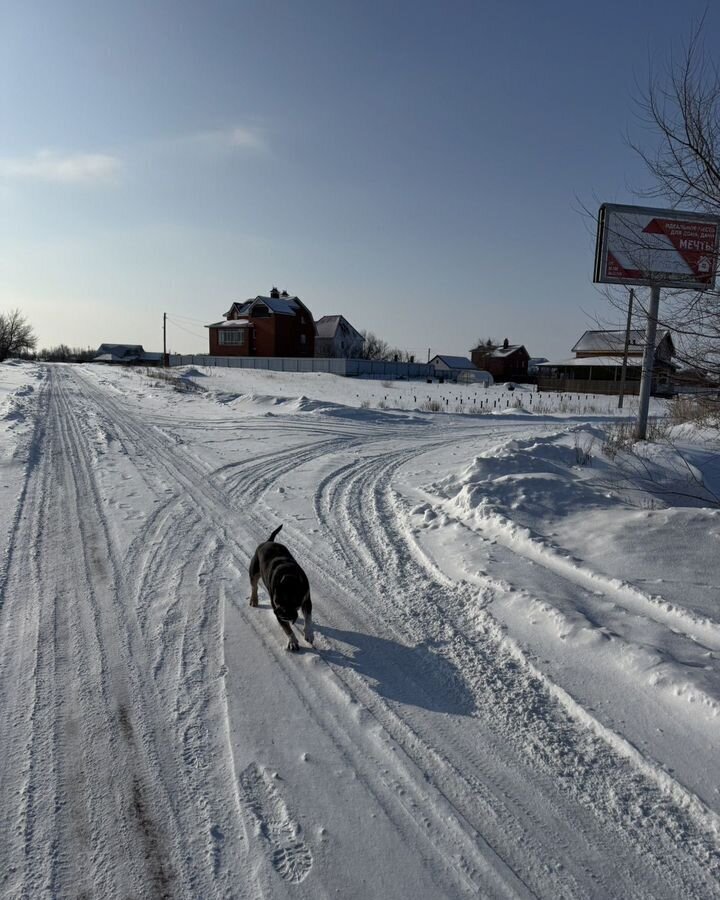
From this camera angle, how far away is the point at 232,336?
66.1 metres

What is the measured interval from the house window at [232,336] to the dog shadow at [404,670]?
63750 mm

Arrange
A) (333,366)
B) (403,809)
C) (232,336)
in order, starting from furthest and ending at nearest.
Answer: (232,336) < (333,366) < (403,809)

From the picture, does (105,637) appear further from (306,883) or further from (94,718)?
(306,883)

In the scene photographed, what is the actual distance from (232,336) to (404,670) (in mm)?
65567

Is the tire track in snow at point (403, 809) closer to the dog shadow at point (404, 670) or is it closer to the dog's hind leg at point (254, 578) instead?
the dog's hind leg at point (254, 578)

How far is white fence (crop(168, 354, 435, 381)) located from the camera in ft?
170

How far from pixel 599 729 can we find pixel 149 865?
277cm

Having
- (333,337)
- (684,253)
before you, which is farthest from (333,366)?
(684,253)

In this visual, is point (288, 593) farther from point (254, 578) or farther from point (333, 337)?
point (333, 337)

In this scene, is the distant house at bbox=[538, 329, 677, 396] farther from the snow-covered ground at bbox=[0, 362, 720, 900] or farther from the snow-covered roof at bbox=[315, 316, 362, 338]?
the snow-covered roof at bbox=[315, 316, 362, 338]

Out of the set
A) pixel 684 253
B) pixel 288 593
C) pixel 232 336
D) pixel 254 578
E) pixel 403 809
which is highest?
pixel 232 336

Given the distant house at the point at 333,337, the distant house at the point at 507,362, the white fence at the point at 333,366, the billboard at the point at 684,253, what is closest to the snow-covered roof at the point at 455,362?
the distant house at the point at 507,362

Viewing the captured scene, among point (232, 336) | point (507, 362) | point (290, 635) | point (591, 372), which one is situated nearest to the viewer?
point (290, 635)

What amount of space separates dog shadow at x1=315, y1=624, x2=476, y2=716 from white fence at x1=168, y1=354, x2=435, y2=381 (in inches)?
1835
